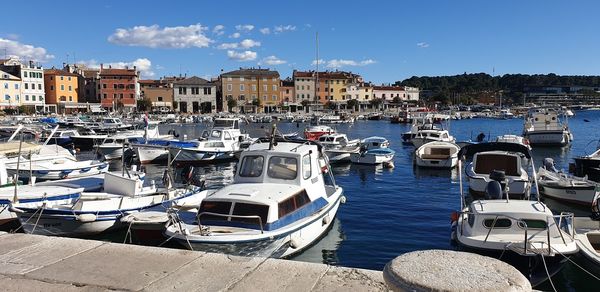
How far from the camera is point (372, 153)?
3594cm

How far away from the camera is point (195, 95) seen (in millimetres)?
131750

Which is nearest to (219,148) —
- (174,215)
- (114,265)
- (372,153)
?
(372,153)

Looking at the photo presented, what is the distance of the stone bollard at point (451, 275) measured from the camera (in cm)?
404

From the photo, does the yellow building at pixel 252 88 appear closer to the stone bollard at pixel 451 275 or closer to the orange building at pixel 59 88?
the orange building at pixel 59 88

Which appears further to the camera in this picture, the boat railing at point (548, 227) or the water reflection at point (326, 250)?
the water reflection at point (326, 250)

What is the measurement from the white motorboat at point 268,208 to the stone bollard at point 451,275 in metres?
7.62

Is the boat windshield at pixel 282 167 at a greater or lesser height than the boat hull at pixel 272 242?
greater

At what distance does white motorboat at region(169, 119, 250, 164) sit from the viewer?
36.9 metres

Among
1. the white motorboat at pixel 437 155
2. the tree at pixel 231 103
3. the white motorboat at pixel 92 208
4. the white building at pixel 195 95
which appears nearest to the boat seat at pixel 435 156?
the white motorboat at pixel 437 155

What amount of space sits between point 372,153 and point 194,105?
102777 mm

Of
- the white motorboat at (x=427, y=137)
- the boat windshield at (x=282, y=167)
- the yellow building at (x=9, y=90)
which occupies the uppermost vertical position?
the yellow building at (x=9, y=90)

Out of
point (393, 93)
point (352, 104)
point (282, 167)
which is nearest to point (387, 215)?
point (282, 167)

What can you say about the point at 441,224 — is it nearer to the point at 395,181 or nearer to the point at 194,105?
the point at 395,181

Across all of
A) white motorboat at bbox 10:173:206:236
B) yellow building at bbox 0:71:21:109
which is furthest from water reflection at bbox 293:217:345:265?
yellow building at bbox 0:71:21:109
